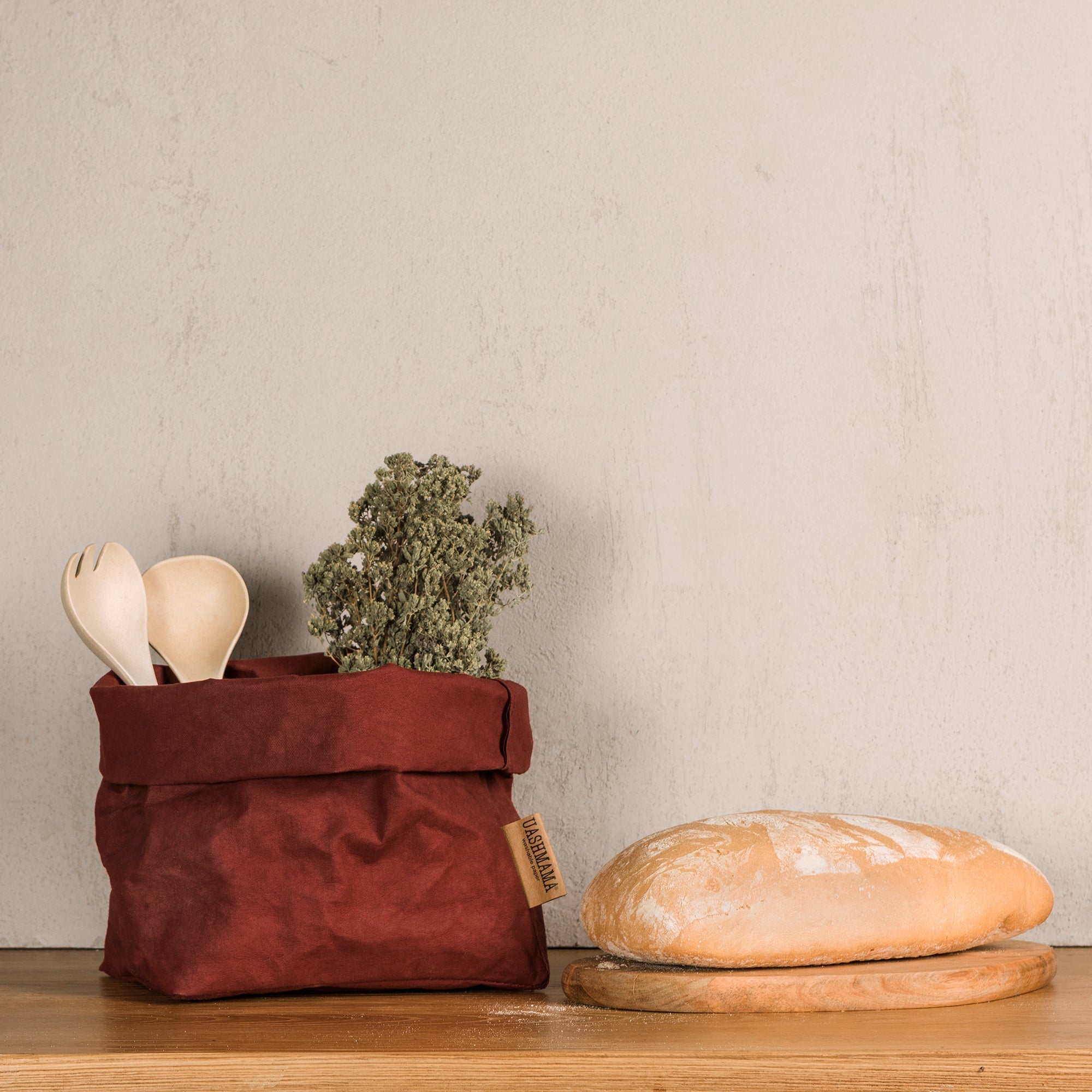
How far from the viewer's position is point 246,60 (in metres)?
1.09

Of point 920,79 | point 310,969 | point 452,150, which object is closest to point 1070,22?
point 920,79

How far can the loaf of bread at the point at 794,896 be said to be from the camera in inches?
27.8

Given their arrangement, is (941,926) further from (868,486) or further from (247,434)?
(247,434)

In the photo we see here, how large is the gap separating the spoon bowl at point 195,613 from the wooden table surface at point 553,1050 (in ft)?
0.98

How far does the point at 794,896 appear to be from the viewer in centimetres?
72

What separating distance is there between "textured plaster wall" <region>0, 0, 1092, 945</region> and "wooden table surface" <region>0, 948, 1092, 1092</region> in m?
0.33

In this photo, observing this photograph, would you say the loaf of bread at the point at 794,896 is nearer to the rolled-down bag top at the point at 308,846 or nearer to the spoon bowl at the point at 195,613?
the rolled-down bag top at the point at 308,846

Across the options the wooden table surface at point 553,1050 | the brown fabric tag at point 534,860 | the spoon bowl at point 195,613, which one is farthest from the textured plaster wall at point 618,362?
the wooden table surface at point 553,1050

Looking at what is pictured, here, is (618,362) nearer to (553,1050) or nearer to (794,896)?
(794,896)

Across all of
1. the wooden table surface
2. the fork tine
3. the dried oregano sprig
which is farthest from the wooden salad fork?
the wooden table surface

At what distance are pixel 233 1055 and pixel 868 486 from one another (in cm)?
72

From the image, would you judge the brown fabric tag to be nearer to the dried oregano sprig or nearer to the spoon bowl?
the dried oregano sprig

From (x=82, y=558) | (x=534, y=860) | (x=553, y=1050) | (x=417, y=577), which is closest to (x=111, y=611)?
(x=82, y=558)

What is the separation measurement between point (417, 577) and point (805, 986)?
0.40m
